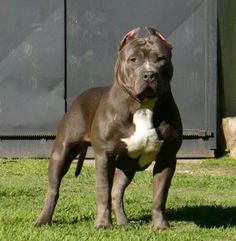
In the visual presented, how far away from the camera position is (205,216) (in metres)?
7.70

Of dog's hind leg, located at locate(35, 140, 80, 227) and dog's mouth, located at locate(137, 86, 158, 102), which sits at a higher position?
dog's mouth, located at locate(137, 86, 158, 102)

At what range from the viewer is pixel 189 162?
1315cm

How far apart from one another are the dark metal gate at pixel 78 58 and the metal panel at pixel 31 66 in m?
0.02

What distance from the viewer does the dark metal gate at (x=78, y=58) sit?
1296cm

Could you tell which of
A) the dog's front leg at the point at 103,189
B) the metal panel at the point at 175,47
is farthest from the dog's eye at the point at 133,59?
the metal panel at the point at 175,47

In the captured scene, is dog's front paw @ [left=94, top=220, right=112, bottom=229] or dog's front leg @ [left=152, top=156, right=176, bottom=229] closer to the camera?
dog's front paw @ [left=94, top=220, right=112, bottom=229]

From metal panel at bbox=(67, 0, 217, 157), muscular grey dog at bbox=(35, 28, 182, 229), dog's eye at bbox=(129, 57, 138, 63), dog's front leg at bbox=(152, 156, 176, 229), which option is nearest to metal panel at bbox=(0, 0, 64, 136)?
metal panel at bbox=(67, 0, 217, 157)

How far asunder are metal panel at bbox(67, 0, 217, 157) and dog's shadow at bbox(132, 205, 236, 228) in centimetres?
493

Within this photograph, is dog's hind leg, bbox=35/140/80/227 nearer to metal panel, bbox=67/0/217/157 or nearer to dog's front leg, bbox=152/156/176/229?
dog's front leg, bbox=152/156/176/229

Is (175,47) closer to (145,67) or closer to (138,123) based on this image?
(138,123)

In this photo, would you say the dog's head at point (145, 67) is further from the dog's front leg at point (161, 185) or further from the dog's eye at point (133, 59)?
the dog's front leg at point (161, 185)

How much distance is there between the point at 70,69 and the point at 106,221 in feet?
22.3

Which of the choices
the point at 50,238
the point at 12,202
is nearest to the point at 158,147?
the point at 50,238

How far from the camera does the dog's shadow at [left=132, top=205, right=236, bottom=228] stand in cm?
729
